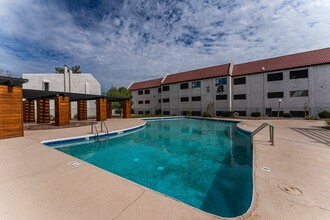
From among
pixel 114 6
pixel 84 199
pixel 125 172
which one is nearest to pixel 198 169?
pixel 125 172

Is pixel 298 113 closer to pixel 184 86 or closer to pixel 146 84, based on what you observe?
pixel 184 86

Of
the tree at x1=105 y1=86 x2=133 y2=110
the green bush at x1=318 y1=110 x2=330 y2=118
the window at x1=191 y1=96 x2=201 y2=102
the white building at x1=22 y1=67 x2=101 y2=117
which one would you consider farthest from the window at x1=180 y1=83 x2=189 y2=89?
the green bush at x1=318 y1=110 x2=330 y2=118

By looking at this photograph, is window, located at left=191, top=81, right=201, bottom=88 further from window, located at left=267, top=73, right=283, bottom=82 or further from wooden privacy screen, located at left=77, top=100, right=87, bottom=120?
wooden privacy screen, located at left=77, top=100, right=87, bottom=120

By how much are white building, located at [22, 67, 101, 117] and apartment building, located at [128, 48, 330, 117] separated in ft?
48.1

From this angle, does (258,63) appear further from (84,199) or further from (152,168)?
(84,199)

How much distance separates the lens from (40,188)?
3094mm

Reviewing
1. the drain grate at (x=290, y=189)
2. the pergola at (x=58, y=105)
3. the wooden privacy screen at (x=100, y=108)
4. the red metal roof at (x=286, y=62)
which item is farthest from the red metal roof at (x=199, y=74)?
the drain grate at (x=290, y=189)

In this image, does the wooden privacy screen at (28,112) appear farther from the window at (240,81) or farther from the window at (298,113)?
the window at (298,113)

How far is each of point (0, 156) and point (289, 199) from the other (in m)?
8.50

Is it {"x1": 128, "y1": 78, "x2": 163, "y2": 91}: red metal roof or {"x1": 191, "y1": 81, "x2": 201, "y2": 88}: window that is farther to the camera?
{"x1": 128, "y1": 78, "x2": 163, "y2": 91}: red metal roof

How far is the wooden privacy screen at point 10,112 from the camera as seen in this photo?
8180 millimetres

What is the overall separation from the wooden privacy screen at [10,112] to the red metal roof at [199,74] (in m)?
25.1

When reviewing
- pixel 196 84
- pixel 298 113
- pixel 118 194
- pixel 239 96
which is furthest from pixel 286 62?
pixel 118 194

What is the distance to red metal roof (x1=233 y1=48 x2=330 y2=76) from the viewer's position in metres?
19.0
